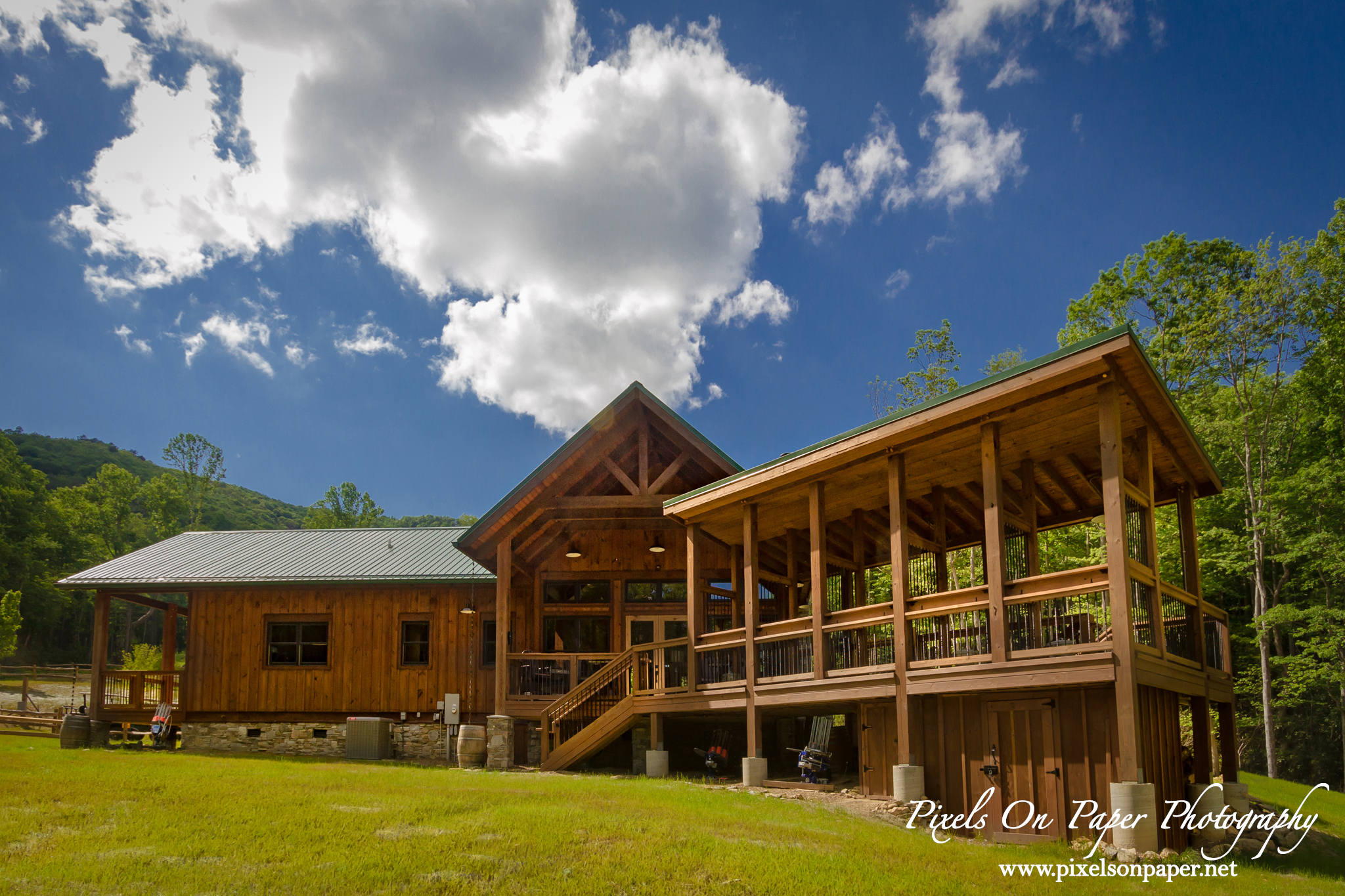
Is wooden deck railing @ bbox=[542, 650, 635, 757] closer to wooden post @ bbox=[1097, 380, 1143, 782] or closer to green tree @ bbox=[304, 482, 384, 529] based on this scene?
wooden post @ bbox=[1097, 380, 1143, 782]

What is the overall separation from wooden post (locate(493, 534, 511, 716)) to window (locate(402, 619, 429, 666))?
3.97 metres

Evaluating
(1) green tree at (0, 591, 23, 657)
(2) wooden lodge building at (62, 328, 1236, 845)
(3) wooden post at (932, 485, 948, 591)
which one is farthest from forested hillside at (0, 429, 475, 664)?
(3) wooden post at (932, 485, 948, 591)

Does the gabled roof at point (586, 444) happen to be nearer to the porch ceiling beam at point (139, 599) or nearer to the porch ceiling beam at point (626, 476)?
the porch ceiling beam at point (626, 476)

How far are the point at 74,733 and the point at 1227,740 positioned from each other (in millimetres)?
23297

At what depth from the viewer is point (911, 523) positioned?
62.6ft

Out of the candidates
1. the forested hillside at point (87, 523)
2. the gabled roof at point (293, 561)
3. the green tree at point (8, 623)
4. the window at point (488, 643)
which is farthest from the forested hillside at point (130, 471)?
the window at point (488, 643)

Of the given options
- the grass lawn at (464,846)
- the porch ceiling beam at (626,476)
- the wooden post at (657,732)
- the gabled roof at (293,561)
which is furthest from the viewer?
the gabled roof at (293,561)

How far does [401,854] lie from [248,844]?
153cm

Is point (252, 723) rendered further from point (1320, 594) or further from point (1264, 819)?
point (1320, 594)

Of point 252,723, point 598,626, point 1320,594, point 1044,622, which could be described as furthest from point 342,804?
point 1320,594

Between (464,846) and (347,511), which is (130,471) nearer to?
(347,511)

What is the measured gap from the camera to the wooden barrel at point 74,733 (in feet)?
68.8

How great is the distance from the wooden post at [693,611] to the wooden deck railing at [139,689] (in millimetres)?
13807

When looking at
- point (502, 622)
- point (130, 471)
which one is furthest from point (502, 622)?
point (130, 471)
